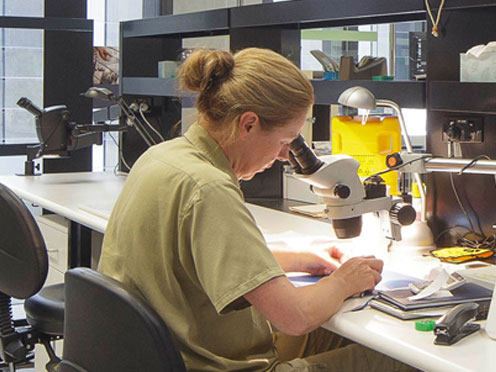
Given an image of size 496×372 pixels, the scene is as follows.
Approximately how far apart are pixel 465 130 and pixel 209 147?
95cm

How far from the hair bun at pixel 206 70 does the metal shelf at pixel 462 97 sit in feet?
2.56

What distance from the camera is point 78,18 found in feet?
13.2

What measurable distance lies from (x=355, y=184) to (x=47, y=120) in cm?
198

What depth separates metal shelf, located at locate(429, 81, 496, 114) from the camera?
1997 mm

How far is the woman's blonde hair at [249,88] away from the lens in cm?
151

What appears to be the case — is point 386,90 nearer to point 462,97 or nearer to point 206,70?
point 462,97

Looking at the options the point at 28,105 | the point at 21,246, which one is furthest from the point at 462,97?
the point at 28,105

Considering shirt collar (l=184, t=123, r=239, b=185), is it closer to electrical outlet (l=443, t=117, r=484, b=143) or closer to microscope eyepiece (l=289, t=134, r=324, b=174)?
microscope eyepiece (l=289, t=134, r=324, b=174)

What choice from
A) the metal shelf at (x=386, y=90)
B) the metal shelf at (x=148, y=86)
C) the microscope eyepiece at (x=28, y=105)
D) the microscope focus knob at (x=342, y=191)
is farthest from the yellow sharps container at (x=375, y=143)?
the microscope eyepiece at (x=28, y=105)

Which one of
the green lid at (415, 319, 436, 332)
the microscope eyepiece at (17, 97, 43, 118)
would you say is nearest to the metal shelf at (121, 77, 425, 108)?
the green lid at (415, 319, 436, 332)

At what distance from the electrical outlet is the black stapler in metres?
0.83

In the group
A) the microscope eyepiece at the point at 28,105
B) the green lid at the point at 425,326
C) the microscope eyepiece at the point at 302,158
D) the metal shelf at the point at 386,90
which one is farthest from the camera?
the microscope eyepiece at the point at 28,105

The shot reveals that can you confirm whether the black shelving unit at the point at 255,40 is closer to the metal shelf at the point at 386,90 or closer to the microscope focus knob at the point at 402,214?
the metal shelf at the point at 386,90

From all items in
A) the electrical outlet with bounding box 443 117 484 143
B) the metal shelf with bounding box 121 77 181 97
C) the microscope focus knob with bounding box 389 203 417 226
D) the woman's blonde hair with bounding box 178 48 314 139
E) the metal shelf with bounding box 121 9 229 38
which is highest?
→ the metal shelf with bounding box 121 9 229 38
